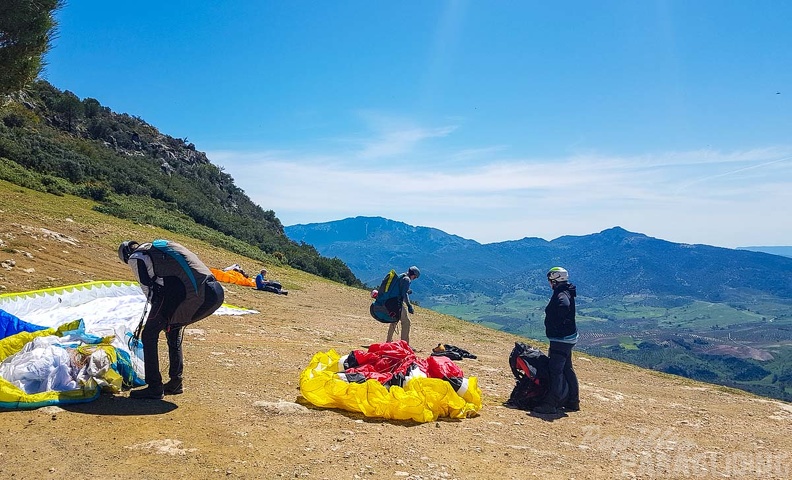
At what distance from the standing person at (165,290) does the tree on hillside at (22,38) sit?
9549 mm

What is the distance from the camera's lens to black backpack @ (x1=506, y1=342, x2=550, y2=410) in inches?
306

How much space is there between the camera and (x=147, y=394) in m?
6.08

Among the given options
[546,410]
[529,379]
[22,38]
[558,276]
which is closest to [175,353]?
[529,379]

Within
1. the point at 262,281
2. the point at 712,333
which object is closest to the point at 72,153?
the point at 262,281

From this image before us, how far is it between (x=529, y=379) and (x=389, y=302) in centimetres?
407

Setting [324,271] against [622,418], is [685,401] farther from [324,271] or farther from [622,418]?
[324,271]

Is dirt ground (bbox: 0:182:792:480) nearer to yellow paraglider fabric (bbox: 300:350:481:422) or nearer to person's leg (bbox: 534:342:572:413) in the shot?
yellow paraglider fabric (bbox: 300:350:481:422)

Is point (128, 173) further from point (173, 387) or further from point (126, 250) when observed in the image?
point (173, 387)

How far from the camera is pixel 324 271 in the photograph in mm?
40469

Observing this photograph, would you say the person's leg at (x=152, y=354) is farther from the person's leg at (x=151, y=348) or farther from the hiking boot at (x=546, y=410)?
the hiking boot at (x=546, y=410)

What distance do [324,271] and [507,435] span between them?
114ft

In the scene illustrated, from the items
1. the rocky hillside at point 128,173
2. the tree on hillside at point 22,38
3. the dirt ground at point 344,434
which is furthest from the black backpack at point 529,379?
the rocky hillside at point 128,173

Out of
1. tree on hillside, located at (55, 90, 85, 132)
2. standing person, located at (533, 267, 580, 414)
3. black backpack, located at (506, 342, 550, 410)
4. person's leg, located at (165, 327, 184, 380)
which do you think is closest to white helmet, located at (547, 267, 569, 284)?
standing person, located at (533, 267, 580, 414)

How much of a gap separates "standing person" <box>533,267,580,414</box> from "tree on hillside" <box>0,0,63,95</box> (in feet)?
42.6
